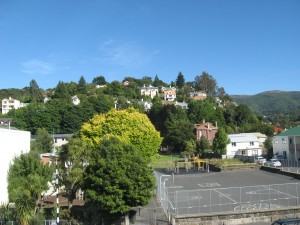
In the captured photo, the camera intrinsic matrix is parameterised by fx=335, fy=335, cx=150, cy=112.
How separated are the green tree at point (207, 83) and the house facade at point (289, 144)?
356 ft

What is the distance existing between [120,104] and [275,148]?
209ft

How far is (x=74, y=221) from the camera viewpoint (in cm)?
2056

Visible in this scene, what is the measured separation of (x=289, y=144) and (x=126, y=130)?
30.7 meters

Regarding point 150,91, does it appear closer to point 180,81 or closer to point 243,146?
point 180,81

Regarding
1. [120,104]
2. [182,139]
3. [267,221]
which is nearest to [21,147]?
[267,221]

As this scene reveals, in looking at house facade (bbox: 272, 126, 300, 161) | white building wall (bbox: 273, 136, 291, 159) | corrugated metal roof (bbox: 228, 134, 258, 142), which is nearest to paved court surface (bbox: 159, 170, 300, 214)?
house facade (bbox: 272, 126, 300, 161)

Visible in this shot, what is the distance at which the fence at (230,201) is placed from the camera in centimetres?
2311

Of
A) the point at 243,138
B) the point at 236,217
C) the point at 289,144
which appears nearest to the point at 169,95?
the point at 243,138

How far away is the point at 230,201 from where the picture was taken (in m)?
25.7

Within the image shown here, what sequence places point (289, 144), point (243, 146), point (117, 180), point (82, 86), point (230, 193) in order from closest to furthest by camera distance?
point (117, 180)
point (230, 193)
point (289, 144)
point (243, 146)
point (82, 86)

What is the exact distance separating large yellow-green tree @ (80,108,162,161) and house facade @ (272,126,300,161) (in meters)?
25.6

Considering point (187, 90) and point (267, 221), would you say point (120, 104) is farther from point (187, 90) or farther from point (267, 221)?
point (267, 221)

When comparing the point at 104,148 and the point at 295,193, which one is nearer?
the point at 104,148

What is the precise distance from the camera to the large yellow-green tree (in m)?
38.2
